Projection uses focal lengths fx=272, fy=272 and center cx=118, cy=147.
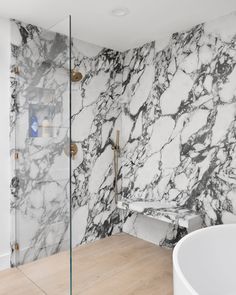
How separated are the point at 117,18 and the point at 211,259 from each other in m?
2.35

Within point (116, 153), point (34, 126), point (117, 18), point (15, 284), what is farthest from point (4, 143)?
point (117, 18)

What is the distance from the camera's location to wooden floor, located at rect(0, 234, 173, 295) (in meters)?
2.24

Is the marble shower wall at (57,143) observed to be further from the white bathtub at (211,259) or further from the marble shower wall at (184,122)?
the white bathtub at (211,259)

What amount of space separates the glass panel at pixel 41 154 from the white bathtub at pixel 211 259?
2.82 feet

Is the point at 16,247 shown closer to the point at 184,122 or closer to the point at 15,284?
the point at 15,284

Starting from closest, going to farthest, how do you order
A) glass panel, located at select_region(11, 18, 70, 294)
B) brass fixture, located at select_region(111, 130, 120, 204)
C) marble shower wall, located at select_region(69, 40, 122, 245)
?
glass panel, located at select_region(11, 18, 70, 294)
marble shower wall, located at select_region(69, 40, 122, 245)
brass fixture, located at select_region(111, 130, 120, 204)

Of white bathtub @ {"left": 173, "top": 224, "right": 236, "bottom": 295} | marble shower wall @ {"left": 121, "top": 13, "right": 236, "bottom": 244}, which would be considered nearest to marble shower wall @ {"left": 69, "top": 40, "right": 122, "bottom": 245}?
marble shower wall @ {"left": 121, "top": 13, "right": 236, "bottom": 244}

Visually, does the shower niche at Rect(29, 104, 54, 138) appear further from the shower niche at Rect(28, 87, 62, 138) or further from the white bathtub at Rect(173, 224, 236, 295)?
the white bathtub at Rect(173, 224, 236, 295)

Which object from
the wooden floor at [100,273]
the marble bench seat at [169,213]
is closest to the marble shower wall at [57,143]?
the wooden floor at [100,273]

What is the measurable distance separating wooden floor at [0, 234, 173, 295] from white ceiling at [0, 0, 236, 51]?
197 cm

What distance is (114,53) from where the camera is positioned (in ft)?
12.1

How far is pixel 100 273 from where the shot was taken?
104 inches

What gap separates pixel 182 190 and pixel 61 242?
1533 mm

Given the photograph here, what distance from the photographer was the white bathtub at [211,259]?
188cm
